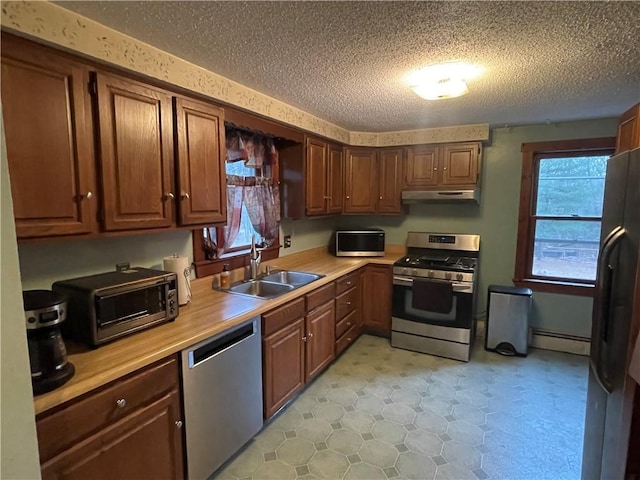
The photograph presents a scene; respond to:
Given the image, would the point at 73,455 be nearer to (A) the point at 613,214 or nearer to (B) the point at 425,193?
(A) the point at 613,214

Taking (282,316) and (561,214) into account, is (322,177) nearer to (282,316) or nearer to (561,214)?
(282,316)

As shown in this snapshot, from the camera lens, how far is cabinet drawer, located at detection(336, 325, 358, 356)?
328 cm

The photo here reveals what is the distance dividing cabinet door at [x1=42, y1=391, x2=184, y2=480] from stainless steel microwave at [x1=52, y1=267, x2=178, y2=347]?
1.20 ft

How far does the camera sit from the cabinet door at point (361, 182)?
3912 millimetres

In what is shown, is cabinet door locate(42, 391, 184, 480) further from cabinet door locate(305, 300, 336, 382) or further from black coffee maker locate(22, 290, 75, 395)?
cabinet door locate(305, 300, 336, 382)

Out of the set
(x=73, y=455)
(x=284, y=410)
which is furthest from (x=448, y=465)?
(x=73, y=455)

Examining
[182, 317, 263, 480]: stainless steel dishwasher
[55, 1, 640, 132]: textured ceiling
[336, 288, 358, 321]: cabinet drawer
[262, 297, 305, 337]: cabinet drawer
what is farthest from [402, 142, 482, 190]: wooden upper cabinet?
[182, 317, 263, 480]: stainless steel dishwasher

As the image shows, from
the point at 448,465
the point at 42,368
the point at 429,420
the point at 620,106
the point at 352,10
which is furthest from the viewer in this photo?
the point at 620,106

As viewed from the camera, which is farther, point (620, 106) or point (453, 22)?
point (620, 106)

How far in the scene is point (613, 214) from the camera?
5.11 feet

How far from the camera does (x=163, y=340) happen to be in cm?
162

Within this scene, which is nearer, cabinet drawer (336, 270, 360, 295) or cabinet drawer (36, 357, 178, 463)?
cabinet drawer (36, 357, 178, 463)

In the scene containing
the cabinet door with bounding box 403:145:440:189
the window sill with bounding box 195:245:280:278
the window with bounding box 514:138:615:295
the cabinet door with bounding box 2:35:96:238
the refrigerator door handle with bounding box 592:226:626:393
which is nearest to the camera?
the cabinet door with bounding box 2:35:96:238

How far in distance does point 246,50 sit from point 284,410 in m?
2.34
